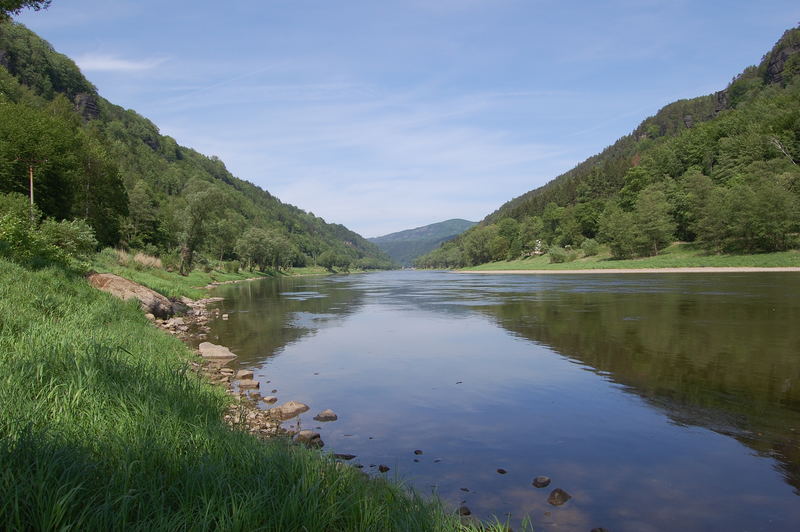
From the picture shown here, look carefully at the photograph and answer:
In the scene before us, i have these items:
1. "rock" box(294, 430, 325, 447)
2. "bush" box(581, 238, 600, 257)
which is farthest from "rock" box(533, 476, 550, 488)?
"bush" box(581, 238, 600, 257)

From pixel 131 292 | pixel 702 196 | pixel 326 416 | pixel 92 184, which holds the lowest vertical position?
pixel 326 416

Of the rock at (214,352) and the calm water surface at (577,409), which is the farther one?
the rock at (214,352)

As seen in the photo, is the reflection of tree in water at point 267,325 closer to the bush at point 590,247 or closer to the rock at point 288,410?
the rock at point 288,410

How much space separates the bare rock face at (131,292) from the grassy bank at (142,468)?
50.0 feet

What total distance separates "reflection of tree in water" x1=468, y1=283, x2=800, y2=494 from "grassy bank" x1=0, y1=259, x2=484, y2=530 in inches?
306

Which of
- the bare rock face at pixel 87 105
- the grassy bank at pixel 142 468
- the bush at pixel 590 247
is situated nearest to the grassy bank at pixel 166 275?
the grassy bank at pixel 142 468

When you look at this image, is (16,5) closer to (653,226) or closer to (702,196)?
(653,226)

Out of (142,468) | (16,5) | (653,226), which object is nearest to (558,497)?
(142,468)

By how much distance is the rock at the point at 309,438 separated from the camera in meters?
9.04

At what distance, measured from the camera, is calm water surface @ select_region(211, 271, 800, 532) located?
7.06 m

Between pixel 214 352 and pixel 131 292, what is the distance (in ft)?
31.3

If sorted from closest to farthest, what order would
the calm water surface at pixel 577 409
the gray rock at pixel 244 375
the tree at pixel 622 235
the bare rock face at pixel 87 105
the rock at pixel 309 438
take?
the calm water surface at pixel 577 409 → the rock at pixel 309 438 → the gray rock at pixel 244 375 → the tree at pixel 622 235 → the bare rock face at pixel 87 105

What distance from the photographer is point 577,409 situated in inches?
444

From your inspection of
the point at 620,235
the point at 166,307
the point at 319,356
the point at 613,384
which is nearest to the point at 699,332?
the point at 613,384
